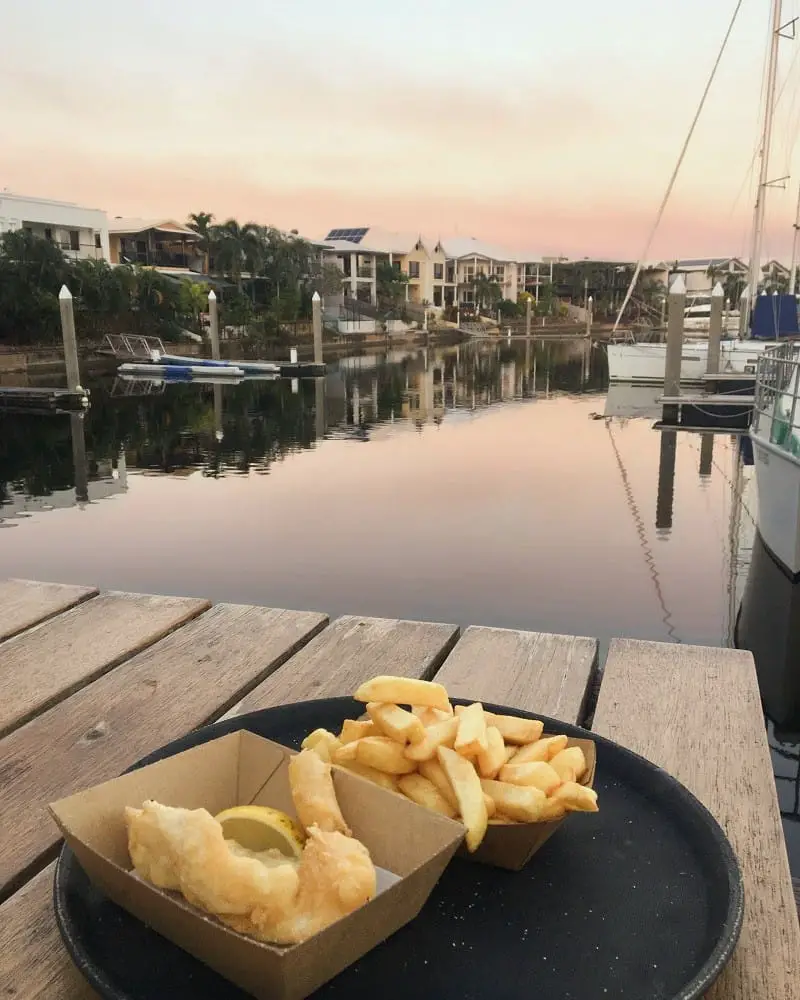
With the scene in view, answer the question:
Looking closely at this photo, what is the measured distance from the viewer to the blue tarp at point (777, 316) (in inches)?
1110

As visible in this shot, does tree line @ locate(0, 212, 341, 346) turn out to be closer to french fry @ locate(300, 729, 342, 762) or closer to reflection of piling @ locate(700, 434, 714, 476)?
reflection of piling @ locate(700, 434, 714, 476)

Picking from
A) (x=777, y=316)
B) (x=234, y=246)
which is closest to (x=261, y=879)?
(x=777, y=316)

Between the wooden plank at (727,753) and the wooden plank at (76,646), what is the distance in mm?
1415

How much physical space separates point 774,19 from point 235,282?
4452cm

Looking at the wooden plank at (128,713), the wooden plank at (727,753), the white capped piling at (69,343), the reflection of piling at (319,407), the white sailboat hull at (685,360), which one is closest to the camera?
the wooden plank at (727,753)

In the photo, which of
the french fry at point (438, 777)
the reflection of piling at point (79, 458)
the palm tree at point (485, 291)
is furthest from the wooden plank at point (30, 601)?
the palm tree at point (485, 291)

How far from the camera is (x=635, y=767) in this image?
4.83 ft

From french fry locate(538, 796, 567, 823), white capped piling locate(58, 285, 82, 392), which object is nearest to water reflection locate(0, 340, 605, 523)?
white capped piling locate(58, 285, 82, 392)

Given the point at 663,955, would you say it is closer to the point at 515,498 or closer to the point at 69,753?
the point at 69,753

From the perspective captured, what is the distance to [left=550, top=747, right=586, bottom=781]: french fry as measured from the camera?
4.12ft

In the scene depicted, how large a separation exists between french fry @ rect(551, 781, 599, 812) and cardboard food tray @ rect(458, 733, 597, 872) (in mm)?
28

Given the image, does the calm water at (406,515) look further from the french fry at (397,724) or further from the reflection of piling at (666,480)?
the french fry at (397,724)

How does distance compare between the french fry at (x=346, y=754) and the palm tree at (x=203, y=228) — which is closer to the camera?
the french fry at (x=346, y=754)

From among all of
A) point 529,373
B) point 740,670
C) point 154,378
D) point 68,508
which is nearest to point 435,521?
point 68,508
